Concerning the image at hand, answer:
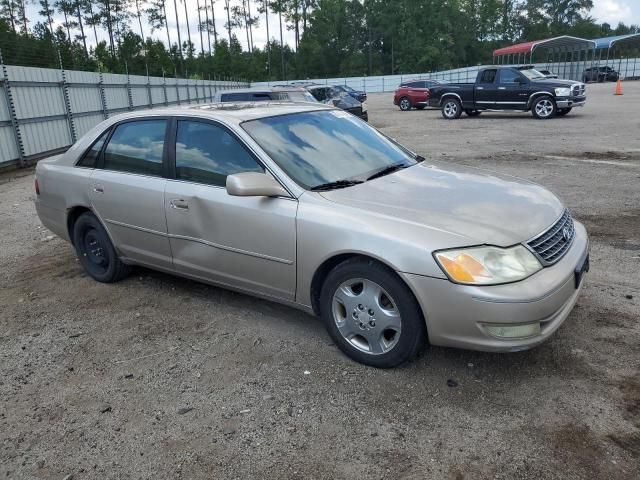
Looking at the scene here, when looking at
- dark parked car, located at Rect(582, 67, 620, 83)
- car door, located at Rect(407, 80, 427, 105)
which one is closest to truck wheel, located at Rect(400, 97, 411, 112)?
car door, located at Rect(407, 80, 427, 105)

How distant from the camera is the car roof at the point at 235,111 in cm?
406

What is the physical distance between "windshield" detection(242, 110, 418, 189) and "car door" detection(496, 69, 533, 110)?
16.6 m

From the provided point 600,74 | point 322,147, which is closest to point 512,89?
point 322,147

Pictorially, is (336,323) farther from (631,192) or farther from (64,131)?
(64,131)

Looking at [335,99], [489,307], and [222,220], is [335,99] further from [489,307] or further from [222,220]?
[489,307]

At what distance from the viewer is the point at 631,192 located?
767 cm

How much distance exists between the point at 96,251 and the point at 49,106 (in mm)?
11165

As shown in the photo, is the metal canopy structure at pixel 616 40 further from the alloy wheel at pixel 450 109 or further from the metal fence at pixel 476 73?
the alloy wheel at pixel 450 109

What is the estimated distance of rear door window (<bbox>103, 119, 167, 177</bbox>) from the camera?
14.3 feet

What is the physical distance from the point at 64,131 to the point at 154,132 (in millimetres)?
12320

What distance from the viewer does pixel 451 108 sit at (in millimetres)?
21688

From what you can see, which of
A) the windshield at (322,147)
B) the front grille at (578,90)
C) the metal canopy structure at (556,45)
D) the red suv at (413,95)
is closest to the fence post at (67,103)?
the windshield at (322,147)

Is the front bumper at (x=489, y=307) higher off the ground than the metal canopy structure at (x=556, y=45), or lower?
lower

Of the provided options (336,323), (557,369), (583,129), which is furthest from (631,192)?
(583,129)
